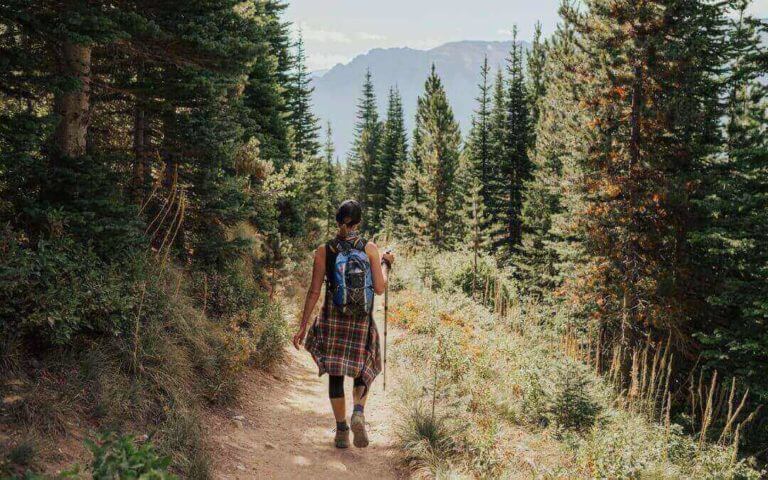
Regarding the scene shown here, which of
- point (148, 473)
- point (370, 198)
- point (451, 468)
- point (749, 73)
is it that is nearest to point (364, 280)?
point (451, 468)

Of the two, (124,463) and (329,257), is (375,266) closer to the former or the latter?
(329,257)

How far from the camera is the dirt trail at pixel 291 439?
4.23 m

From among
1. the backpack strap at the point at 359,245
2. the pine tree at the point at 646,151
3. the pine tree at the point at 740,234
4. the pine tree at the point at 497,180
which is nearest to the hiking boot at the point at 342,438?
the backpack strap at the point at 359,245

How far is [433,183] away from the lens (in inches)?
1353

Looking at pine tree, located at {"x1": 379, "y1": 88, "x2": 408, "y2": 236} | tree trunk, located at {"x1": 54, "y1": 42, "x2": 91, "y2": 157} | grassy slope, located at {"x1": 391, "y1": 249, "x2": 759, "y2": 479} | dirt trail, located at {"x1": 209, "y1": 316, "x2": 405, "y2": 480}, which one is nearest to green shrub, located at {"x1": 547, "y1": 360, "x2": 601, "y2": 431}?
grassy slope, located at {"x1": 391, "y1": 249, "x2": 759, "y2": 479}

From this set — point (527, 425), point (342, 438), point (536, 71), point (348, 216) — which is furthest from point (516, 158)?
point (342, 438)

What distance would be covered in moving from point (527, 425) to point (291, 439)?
2679 millimetres

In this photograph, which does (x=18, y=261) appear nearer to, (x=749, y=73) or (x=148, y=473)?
(x=148, y=473)

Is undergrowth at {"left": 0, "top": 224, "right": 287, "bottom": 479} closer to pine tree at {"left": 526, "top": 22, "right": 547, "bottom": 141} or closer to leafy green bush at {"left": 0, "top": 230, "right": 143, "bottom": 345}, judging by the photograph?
leafy green bush at {"left": 0, "top": 230, "right": 143, "bottom": 345}

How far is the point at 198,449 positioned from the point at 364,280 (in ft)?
6.47

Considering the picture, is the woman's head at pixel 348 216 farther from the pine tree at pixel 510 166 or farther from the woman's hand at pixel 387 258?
the pine tree at pixel 510 166

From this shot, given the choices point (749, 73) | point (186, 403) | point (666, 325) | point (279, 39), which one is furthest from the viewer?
point (279, 39)

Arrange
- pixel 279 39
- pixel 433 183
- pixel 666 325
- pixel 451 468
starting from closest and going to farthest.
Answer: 1. pixel 451 468
2. pixel 666 325
3. pixel 279 39
4. pixel 433 183

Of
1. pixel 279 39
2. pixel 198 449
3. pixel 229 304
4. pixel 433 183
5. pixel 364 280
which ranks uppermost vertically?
pixel 279 39
